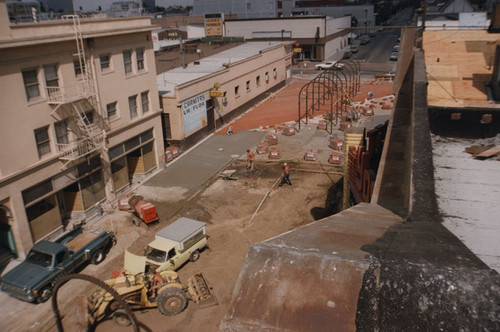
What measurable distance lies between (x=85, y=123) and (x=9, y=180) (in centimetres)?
605

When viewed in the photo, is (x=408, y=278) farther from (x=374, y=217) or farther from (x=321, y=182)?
(x=321, y=182)

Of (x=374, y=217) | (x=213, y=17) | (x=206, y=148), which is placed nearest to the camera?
(x=374, y=217)

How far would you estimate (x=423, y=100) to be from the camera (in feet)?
30.4

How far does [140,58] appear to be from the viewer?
28.7 m

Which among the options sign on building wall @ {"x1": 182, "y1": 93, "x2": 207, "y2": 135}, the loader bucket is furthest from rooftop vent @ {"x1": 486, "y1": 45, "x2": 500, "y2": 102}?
sign on building wall @ {"x1": 182, "y1": 93, "x2": 207, "y2": 135}

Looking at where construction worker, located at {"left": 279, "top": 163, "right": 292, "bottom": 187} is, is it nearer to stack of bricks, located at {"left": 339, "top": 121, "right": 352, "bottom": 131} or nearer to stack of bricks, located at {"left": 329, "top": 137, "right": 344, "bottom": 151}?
stack of bricks, located at {"left": 329, "top": 137, "right": 344, "bottom": 151}

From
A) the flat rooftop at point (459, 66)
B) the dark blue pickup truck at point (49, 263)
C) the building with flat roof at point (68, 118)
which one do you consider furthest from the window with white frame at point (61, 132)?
the flat rooftop at point (459, 66)

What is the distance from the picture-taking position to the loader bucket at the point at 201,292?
1673cm

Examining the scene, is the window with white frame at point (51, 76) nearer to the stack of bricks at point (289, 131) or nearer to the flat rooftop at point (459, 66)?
the flat rooftop at point (459, 66)

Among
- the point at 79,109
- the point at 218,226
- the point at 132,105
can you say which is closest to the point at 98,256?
the point at 218,226

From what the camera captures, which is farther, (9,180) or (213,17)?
(213,17)

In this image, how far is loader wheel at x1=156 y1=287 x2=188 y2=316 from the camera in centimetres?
1602

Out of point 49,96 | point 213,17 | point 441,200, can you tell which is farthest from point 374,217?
point 213,17

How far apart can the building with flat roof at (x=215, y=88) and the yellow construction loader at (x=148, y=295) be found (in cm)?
1897
